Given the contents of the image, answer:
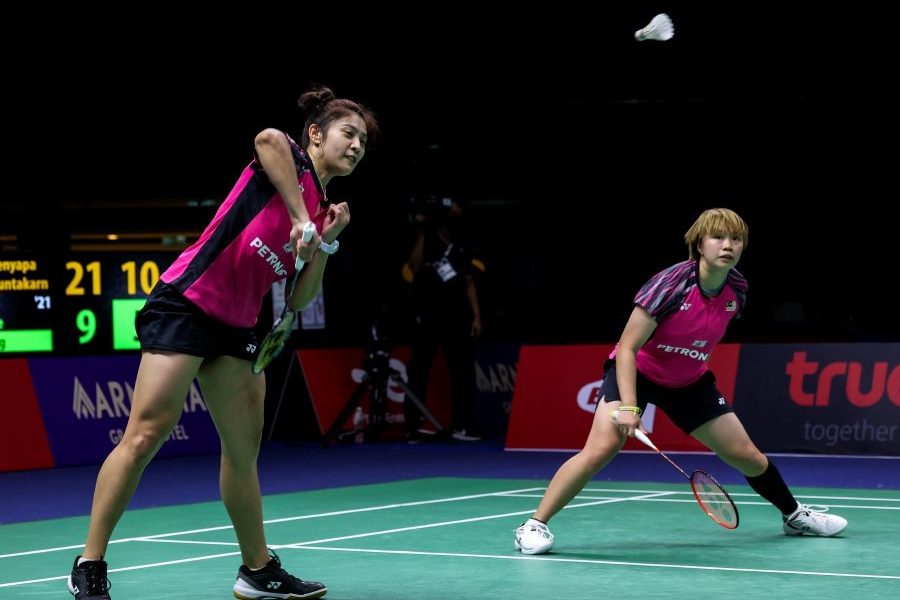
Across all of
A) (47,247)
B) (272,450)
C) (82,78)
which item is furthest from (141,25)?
(272,450)

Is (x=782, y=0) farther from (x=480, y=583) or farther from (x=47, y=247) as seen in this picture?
(x=480, y=583)

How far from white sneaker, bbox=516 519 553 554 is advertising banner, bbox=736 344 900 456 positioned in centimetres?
531

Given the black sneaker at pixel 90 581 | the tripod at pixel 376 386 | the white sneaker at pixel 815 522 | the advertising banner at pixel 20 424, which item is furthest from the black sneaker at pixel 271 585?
the tripod at pixel 376 386

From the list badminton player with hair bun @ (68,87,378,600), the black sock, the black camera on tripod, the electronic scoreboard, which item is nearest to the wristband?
badminton player with hair bun @ (68,87,378,600)

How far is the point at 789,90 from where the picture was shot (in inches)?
792

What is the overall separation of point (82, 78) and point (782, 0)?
7752 millimetres

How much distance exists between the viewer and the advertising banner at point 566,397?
1200 cm

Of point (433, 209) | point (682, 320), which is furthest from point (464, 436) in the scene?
point (682, 320)

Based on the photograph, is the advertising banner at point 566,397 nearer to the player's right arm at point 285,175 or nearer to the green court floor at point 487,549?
the green court floor at point 487,549

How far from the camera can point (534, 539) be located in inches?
267

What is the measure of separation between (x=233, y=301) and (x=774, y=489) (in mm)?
3168

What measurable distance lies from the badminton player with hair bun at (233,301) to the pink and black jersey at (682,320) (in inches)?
76.2

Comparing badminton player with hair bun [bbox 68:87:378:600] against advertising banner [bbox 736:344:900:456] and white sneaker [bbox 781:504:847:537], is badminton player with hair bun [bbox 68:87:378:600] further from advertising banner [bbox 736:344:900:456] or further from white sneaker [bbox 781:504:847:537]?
advertising banner [bbox 736:344:900:456]

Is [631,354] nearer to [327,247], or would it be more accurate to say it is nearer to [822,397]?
[327,247]
